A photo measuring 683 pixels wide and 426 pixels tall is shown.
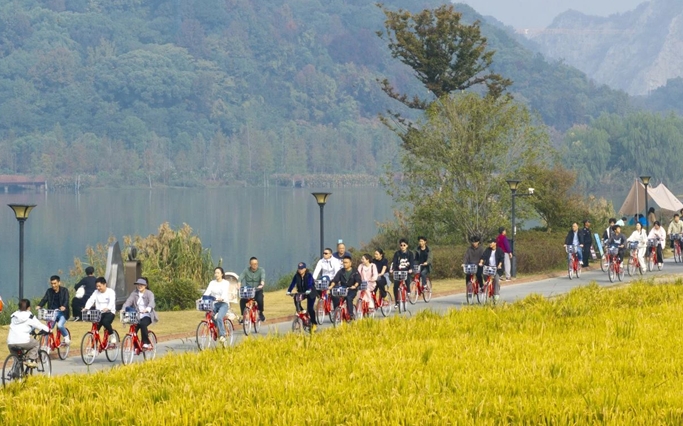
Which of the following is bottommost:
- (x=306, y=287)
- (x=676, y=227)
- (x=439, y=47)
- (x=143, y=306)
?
(x=143, y=306)

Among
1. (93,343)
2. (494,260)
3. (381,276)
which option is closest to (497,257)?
(494,260)

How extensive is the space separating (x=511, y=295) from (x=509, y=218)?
533 inches

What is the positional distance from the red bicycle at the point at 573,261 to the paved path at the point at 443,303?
285 millimetres

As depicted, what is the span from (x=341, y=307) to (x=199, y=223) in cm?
9146

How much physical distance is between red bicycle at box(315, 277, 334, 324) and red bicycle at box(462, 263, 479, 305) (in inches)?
157

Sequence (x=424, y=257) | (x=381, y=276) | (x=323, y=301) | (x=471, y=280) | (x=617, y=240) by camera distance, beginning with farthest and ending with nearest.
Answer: (x=617, y=240)
(x=424, y=257)
(x=471, y=280)
(x=381, y=276)
(x=323, y=301)

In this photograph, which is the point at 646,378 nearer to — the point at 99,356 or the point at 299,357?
the point at 299,357

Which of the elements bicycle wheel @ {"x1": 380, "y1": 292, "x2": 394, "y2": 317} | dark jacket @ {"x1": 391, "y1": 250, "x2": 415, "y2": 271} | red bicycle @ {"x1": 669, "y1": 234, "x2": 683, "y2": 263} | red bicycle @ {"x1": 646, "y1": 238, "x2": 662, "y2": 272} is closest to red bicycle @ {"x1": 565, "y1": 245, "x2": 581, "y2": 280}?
red bicycle @ {"x1": 646, "y1": 238, "x2": 662, "y2": 272}

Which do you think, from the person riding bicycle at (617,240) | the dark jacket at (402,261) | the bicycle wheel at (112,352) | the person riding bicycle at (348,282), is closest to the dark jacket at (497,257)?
the dark jacket at (402,261)

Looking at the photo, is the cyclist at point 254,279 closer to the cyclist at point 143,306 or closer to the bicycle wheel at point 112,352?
the bicycle wheel at point 112,352

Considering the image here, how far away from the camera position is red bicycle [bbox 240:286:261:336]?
21.8 meters

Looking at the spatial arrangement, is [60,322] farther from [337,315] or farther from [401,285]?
[401,285]

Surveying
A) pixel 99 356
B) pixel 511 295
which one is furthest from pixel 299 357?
pixel 511 295

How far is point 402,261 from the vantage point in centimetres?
2570
